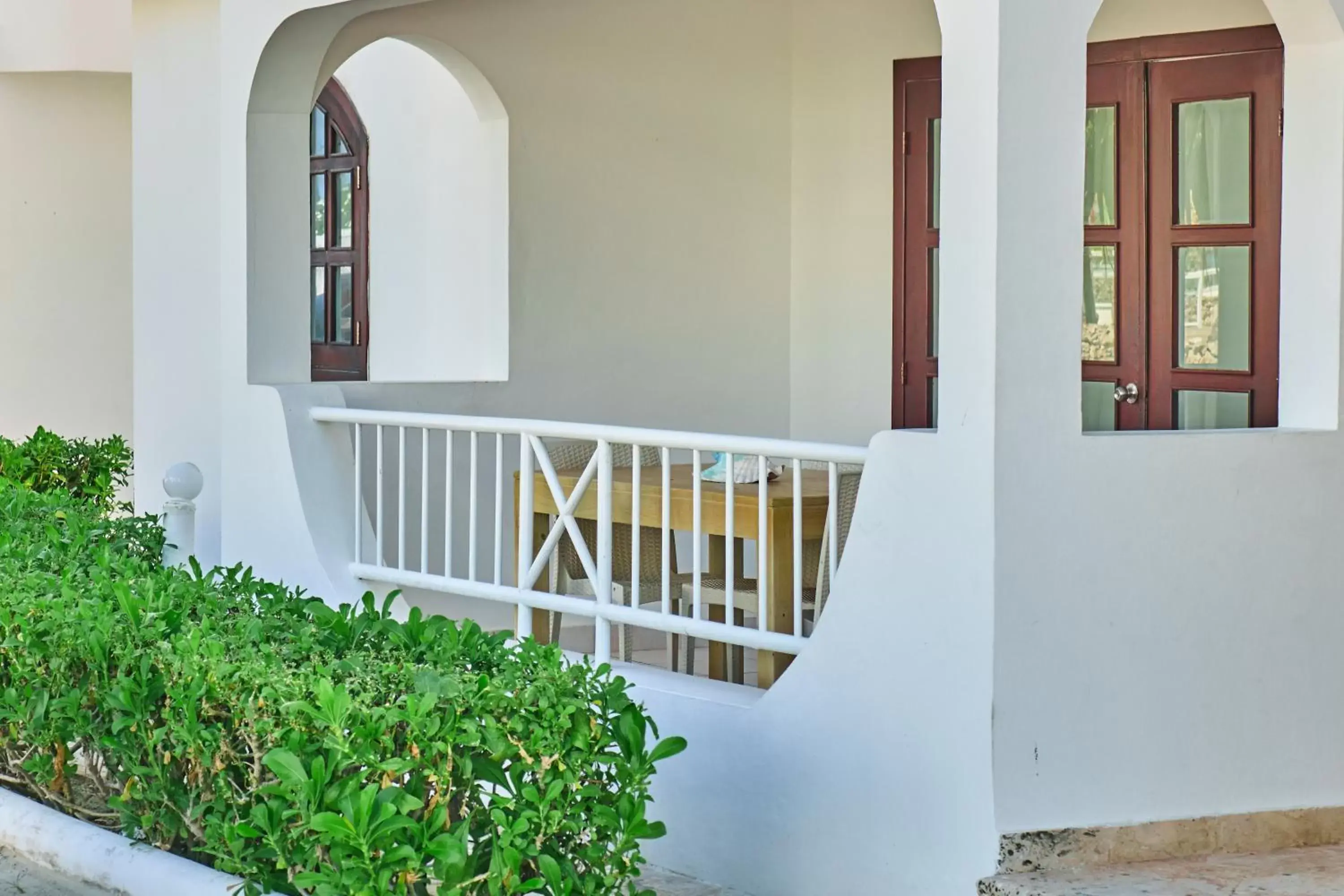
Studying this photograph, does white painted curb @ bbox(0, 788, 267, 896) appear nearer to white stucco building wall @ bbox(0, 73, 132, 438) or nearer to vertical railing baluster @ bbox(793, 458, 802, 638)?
vertical railing baluster @ bbox(793, 458, 802, 638)

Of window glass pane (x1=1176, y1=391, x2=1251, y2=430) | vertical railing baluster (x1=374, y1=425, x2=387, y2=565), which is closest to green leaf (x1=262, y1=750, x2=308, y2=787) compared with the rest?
vertical railing baluster (x1=374, y1=425, x2=387, y2=565)

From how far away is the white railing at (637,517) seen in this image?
4770 millimetres

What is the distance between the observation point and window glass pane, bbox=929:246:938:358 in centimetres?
743

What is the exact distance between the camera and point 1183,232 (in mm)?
6586

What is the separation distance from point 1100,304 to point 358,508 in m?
3.05

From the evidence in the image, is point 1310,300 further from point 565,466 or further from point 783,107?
point 783,107

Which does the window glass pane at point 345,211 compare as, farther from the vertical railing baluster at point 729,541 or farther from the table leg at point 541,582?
the vertical railing baluster at point 729,541

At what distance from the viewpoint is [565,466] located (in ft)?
22.4

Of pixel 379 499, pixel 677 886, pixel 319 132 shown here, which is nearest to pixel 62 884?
pixel 677 886

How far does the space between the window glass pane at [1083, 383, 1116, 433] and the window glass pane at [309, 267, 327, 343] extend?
15.7ft

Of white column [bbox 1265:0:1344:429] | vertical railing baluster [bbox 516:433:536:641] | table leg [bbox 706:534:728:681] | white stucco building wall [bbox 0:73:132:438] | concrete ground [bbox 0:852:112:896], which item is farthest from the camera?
white stucco building wall [bbox 0:73:132:438]

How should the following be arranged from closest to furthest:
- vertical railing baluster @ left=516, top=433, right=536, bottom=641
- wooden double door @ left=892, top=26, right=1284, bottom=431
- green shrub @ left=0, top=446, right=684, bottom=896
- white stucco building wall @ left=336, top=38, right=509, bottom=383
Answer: green shrub @ left=0, top=446, right=684, bottom=896, vertical railing baluster @ left=516, top=433, right=536, bottom=641, wooden double door @ left=892, top=26, right=1284, bottom=431, white stucco building wall @ left=336, top=38, right=509, bottom=383

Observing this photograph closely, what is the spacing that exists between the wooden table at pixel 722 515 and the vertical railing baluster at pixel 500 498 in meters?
0.11

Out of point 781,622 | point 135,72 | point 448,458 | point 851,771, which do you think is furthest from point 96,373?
point 851,771
